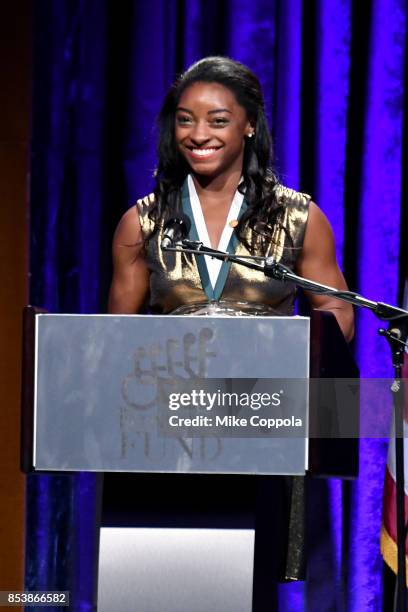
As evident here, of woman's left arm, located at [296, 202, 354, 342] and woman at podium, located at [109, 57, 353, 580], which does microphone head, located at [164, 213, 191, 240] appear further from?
woman's left arm, located at [296, 202, 354, 342]

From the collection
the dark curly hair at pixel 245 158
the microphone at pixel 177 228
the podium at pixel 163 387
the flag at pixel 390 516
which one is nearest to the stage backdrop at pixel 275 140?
the flag at pixel 390 516

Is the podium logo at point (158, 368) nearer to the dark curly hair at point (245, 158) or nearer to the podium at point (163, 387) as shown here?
the podium at point (163, 387)

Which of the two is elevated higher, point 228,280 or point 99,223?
point 99,223

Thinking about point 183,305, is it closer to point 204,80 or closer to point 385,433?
point 204,80

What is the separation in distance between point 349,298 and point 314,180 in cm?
146

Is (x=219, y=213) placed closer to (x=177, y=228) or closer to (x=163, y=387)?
(x=177, y=228)

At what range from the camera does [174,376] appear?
1724mm

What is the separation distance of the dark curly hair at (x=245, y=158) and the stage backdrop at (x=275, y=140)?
79cm

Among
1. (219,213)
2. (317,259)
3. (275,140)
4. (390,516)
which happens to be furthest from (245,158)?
(390,516)

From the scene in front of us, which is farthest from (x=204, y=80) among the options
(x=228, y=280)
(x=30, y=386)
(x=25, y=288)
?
(x=25, y=288)

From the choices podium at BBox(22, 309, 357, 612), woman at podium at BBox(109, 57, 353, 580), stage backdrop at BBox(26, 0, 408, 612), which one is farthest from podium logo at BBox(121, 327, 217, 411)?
stage backdrop at BBox(26, 0, 408, 612)

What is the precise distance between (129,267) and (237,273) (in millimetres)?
266

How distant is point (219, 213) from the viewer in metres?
2.36

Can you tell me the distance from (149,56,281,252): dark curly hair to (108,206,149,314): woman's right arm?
0.06 m
